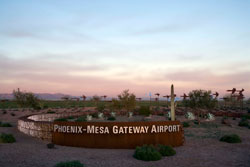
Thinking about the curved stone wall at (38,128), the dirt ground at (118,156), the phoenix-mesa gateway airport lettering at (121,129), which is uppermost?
the phoenix-mesa gateway airport lettering at (121,129)

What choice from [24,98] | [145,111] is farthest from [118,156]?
[24,98]

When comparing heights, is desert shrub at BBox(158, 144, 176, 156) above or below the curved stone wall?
below

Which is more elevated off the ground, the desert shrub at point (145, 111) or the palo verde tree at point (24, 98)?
the palo verde tree at point (24, 98)

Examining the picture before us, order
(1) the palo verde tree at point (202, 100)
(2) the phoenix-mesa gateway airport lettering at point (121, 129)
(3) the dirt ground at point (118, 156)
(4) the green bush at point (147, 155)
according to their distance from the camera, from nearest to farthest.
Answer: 1. (3) the dirt ground at point (118, 156)
2. (4) the green bush at point (147, 155)
3. (2) the phoenix-mesa gateway airport lettering at point (121, 129)
4. (1) the palo verde tree at point (202, 100)

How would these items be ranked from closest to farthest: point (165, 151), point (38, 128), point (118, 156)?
point (118, 156) → point (165, 151) → point (38, 128)

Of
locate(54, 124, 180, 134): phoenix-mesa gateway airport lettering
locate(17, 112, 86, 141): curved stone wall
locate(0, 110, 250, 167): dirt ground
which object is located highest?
locate(54, 124, 180, 134): phoenix-mesa gateway airport lettering

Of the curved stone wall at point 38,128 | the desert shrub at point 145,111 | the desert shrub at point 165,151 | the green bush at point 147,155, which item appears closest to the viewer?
the green bush at point 147,155

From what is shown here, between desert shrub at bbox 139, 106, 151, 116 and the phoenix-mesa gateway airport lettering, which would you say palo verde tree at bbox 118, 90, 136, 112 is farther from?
the phoenix-mesa gateway airport lettering

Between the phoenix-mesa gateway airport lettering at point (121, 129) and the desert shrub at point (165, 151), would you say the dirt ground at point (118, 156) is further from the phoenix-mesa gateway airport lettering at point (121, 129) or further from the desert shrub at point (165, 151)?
the phoenix-mesa gateway airport lettering at point (121, 129)

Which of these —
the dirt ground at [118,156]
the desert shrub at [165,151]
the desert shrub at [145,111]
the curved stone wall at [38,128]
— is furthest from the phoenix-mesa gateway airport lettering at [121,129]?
the desert shrub at [145,111]

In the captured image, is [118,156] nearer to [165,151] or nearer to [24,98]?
[165,151]

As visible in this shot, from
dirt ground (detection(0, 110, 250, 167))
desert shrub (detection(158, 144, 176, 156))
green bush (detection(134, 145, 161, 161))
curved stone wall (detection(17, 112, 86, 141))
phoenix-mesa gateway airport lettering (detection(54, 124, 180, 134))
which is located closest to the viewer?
dirt ground (detection(0, 110, 250, 167))

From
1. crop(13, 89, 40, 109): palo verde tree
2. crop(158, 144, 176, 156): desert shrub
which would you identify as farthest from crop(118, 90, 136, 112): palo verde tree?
crop(158, 144, 176, 156): desert shrub

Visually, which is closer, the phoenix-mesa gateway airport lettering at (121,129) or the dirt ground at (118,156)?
the dirt ground at (118,156)
